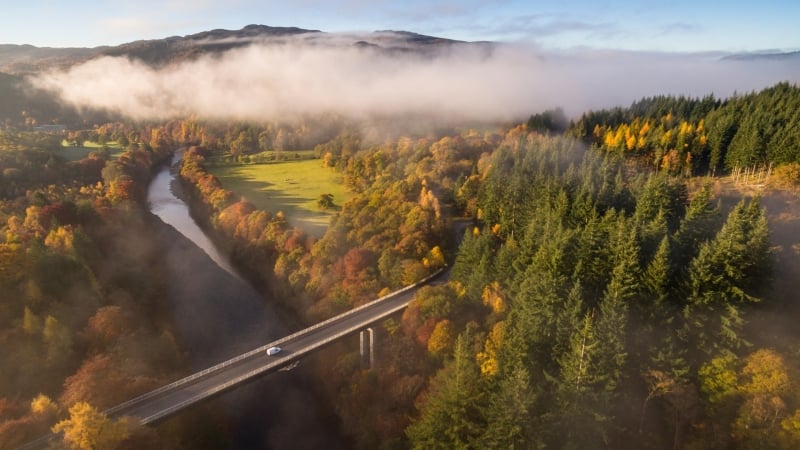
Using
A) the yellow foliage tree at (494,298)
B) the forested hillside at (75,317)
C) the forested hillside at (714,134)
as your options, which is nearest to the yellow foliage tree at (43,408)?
the forested hillside at (75,317)

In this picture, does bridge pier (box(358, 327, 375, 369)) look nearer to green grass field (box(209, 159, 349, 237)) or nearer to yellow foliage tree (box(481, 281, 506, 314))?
yellow foliage tree (box(481, 281, 506, 314))

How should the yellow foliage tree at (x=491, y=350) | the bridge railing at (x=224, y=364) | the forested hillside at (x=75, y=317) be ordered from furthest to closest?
the yellow foliage tree at (x=491, y=350) < the bridge railing at (x=224, y=364) < the forested hillside at (x=75, y=317)

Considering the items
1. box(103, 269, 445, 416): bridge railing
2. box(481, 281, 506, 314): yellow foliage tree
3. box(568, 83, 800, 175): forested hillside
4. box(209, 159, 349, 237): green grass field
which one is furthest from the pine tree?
box(568, 83, 800, 175): forested hillside

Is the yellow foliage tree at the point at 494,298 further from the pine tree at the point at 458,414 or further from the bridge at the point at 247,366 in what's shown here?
the bridge at the point at 247,366

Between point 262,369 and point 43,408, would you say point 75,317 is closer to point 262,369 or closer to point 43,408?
point 43,408

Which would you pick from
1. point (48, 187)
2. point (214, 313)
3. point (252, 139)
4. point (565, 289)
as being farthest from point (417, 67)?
point (565, 289)

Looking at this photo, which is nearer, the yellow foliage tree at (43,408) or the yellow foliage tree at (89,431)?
the yellow foliage tree at (89,431)

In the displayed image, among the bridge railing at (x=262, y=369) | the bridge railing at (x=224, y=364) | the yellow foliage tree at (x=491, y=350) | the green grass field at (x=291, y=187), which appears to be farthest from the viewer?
the green grass field at (x=291, y=187)
